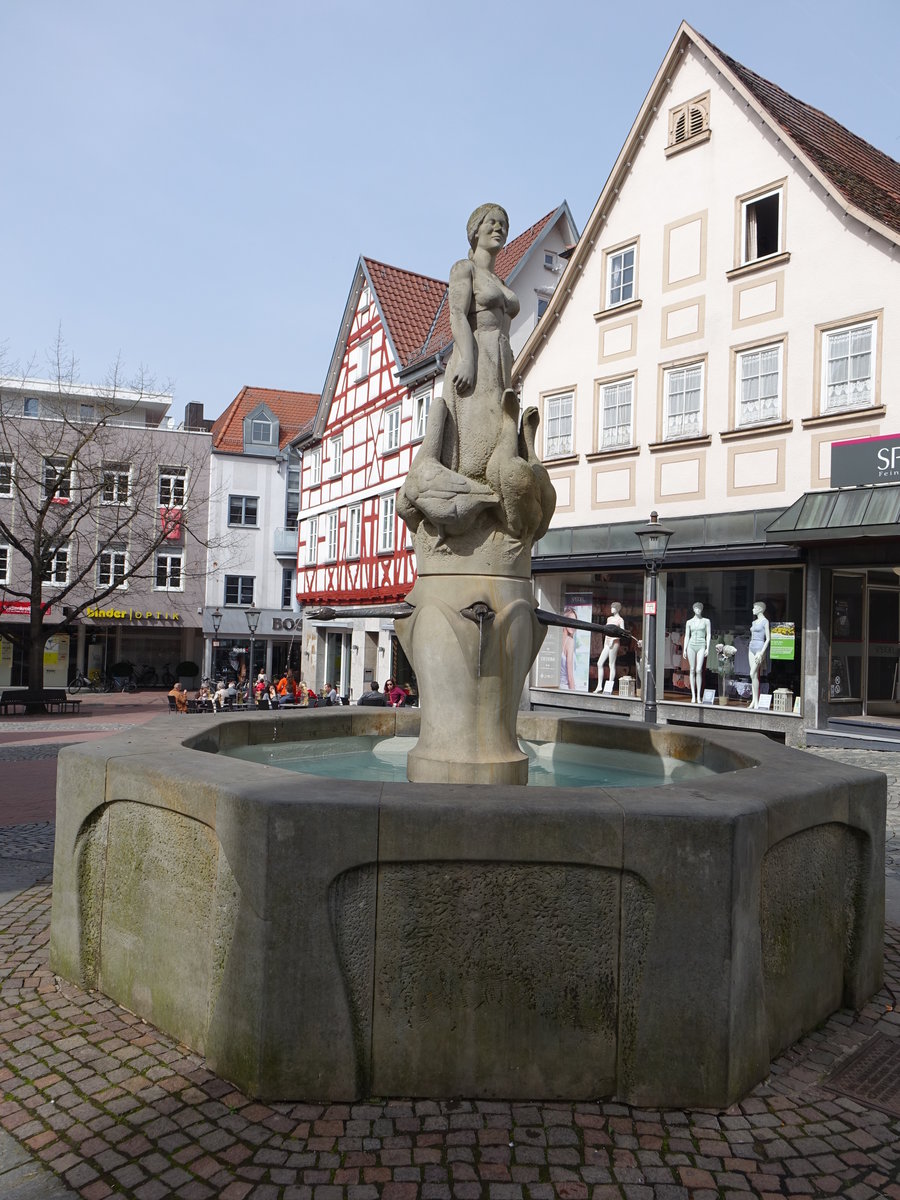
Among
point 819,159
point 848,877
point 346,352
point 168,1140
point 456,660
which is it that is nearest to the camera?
point 168,1140

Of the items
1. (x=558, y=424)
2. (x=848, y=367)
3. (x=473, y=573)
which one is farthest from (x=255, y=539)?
(x=473, y=573)

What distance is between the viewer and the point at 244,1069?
3.60 metres

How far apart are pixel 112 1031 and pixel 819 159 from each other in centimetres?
1747

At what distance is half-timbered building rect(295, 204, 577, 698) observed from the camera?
26.2 meters

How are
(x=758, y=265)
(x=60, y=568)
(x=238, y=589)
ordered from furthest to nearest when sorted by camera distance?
(x=238, y=589), (x=60, y=568), (x=758, y=265)

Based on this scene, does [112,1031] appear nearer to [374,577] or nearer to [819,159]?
[819,159]

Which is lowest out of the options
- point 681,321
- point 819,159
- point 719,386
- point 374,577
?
point 374,577

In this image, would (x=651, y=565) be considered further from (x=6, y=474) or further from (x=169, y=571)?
(x=169, y=571)

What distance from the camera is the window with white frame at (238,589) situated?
40.8 metres

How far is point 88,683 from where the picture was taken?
40156 millimetres

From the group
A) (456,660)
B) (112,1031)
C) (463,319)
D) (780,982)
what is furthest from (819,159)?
(112,1031)

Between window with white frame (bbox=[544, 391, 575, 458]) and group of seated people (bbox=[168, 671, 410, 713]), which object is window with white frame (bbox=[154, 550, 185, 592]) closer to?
group of seated people (bbox=[168, 671, 410, 713])

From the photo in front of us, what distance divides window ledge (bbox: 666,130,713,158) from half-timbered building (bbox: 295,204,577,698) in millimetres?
7147

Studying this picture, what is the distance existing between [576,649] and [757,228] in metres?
9.34
